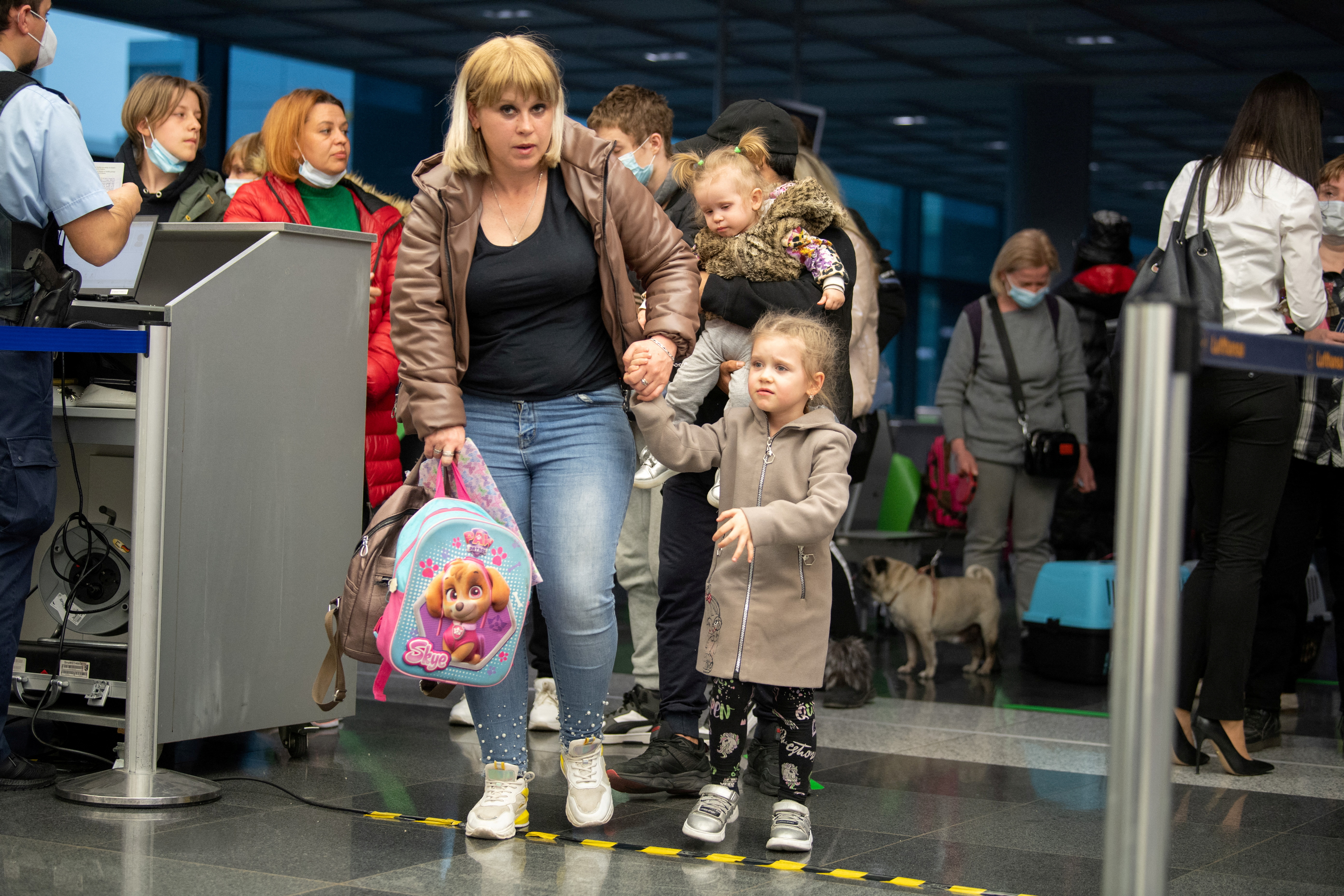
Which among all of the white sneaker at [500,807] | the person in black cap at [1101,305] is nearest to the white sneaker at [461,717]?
the white sneaker at [500,807]

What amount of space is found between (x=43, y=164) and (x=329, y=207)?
4.51 ft

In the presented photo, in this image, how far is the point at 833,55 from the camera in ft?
40.9

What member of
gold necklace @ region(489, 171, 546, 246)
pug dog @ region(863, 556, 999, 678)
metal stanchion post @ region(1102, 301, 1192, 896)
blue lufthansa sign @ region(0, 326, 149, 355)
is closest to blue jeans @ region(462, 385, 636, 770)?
gold necklace @ region(489, 171, 546, 246)

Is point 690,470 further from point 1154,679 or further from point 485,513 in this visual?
point 1154,679

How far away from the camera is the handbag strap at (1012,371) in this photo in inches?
247

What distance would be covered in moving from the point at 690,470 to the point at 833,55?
387 inches

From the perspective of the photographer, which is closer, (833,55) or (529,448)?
(529,448)

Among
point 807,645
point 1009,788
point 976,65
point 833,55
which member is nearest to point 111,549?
point 807,645

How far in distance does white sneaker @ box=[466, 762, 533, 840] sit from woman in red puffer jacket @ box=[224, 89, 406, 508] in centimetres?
155

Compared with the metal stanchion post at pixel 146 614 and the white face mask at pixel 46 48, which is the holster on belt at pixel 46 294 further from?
the white face mask at pixel 46 48

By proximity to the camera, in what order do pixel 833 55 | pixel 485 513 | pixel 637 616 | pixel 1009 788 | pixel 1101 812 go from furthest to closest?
pixel 833 55, pixel 637 616, pixel 1009 788, pixel 1101 812, pixel 485 513

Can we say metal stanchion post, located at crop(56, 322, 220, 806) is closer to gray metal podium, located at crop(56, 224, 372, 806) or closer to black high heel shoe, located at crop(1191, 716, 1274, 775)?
gray metal podium, located at crop(56, 224, 372, 806)

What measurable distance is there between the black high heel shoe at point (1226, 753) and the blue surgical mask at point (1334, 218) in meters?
1.66

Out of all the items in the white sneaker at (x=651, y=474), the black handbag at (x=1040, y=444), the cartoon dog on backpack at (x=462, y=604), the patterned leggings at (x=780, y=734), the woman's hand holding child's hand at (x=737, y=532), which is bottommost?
the patterned leggings at (x=780, y=734)
